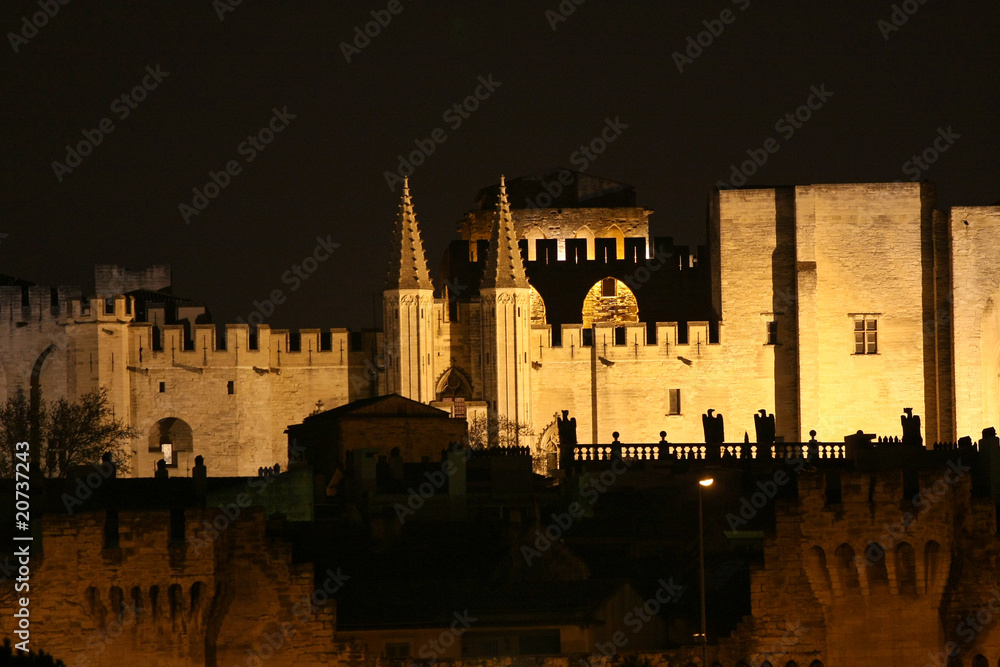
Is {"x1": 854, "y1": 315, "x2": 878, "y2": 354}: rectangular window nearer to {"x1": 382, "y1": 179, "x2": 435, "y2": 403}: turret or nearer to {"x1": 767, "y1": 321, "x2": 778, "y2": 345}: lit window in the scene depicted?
{"x1": 767, "y1": 321, "x2": 778, "y2": 345}: lit window

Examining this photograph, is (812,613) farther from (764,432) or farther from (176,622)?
(764,432)

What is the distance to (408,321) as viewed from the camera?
76.2 metres

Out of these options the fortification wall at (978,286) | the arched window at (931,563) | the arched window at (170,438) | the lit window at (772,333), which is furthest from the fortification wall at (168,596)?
the fortification wall at (978,286)

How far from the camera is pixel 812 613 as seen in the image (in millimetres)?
31844

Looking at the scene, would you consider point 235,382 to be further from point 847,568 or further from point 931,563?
point 931,563

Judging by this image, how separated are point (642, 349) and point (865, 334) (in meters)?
6.51

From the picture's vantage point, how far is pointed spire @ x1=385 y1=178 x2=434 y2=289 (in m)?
76.6

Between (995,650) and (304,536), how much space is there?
427 inches

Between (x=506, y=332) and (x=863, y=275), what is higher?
(x=863, y=275)

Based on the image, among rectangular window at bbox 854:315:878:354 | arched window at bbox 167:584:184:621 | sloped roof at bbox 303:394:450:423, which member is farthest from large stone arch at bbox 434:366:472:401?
arched window at bbox 167:584:184:621

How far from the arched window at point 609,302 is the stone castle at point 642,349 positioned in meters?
5.22

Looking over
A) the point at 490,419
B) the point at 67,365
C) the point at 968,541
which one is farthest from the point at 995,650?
the point at 67,365

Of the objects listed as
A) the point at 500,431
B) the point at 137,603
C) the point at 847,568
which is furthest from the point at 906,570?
the point at 500,431

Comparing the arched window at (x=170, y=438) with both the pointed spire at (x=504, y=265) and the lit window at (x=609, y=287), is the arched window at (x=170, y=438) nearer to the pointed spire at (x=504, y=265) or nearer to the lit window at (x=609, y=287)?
the pointed spire at (x=504, y=265)
